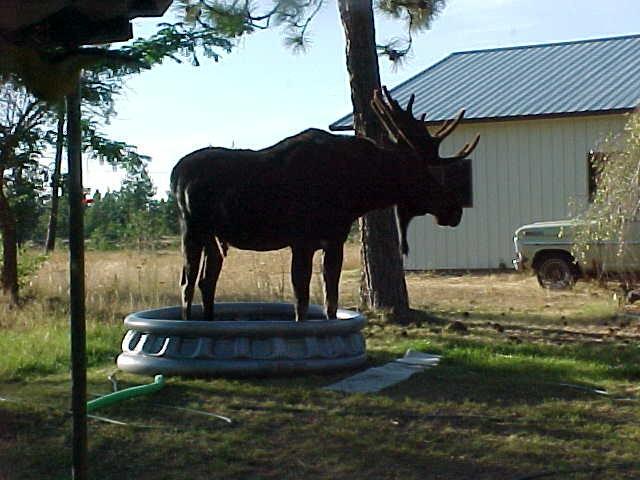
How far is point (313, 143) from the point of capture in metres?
9.12

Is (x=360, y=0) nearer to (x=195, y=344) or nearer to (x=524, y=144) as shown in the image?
(x=195, y=344)

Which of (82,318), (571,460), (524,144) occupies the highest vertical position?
(524,144)

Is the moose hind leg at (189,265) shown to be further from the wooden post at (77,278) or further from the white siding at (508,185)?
the white siding at (508,185)

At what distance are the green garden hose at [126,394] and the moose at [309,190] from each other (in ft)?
5.01

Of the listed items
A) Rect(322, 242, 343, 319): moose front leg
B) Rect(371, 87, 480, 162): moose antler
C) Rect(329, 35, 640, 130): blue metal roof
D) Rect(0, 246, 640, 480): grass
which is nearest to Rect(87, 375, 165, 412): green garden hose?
Rect(0, 246, 640, 480): grass

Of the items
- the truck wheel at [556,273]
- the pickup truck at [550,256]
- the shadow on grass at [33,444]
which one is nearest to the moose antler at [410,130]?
the shadow on grass at [33,444]

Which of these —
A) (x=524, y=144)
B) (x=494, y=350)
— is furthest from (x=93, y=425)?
(x=524, y=144)

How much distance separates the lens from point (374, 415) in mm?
7301

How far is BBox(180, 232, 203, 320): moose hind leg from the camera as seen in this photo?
30.7 ft

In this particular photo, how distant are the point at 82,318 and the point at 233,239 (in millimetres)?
4065

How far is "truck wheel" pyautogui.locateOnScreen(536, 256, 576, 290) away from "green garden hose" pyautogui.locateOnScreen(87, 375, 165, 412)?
10.9 metres

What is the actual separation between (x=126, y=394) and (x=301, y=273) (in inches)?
76.9

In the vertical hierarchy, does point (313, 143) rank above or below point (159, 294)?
above

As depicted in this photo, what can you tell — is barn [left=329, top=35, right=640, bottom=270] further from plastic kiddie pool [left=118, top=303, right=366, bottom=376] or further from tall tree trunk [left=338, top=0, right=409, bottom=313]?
plastic kiddie pool [left=118, top=303, right=366, bottom=376]
